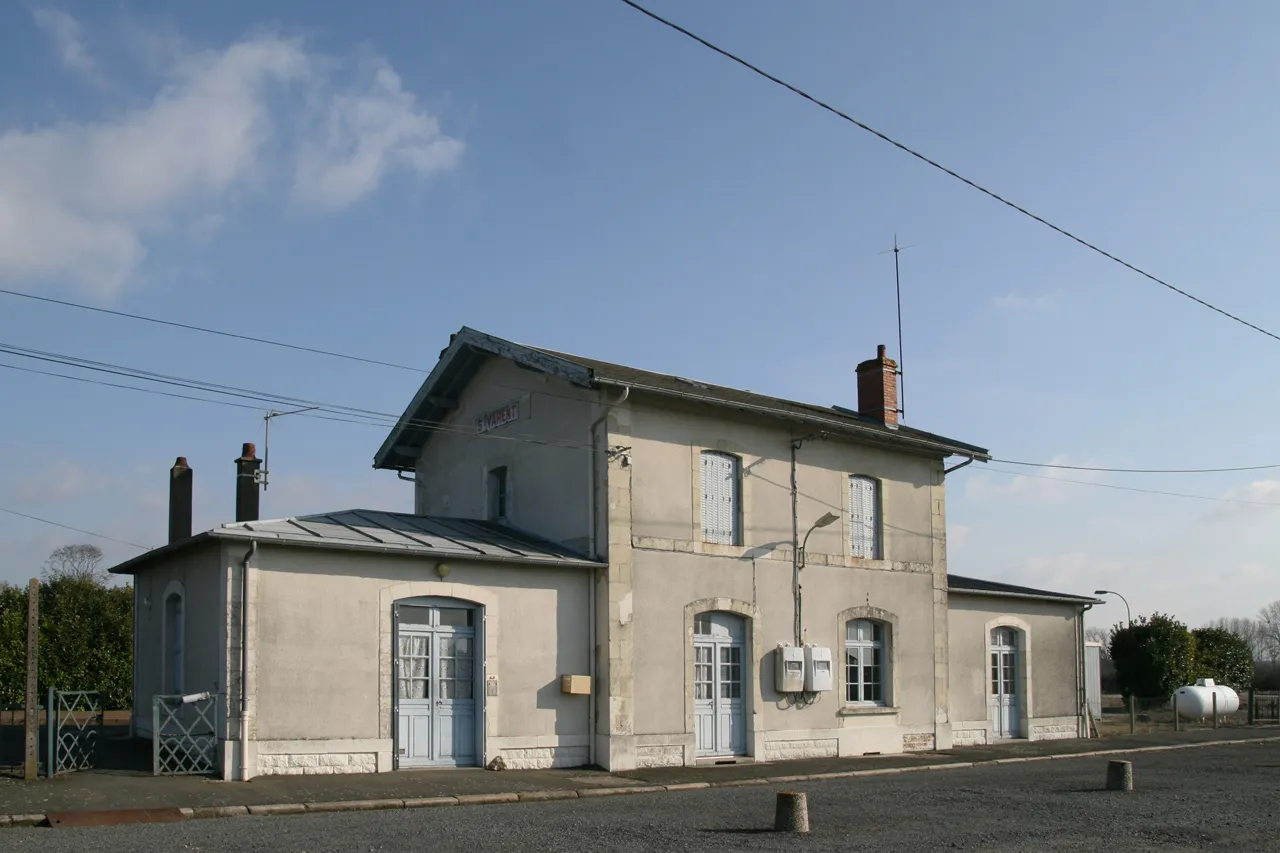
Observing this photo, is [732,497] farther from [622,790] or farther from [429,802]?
[429,802]

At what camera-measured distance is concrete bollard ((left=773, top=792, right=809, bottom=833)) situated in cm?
1009

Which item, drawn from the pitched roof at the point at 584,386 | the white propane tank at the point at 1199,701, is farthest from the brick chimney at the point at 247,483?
the white propane tank at the point at 1199,701

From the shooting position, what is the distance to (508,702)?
15.0m

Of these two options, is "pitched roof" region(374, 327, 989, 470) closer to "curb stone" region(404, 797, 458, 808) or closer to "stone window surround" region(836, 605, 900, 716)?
"stone window surround" region(836, 605, 900, 716)

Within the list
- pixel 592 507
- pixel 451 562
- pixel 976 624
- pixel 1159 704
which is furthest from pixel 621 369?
pixel 1159 704

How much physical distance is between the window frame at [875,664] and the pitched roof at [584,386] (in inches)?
119

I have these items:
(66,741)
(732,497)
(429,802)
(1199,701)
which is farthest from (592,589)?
(1199,701)

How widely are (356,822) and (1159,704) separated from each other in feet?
87.6

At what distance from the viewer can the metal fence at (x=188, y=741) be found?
41.9ft

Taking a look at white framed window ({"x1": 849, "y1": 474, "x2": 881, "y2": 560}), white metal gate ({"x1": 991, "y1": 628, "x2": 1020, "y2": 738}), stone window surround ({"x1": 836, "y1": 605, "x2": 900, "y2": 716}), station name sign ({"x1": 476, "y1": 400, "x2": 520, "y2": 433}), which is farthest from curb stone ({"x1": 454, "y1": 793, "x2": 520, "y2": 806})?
white metal gate ({"x1": 991, "y1": 628, "x2": 1020, "y2": 738})

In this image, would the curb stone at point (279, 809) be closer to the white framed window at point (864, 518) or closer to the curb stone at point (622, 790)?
the curb stone at point (622, 790)

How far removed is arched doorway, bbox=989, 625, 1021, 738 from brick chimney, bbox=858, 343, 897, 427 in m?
4.68

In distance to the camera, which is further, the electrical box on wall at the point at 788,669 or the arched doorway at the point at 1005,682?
the arched doorway at the point at 1005,682

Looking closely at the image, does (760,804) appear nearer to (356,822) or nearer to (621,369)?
(356,822)
